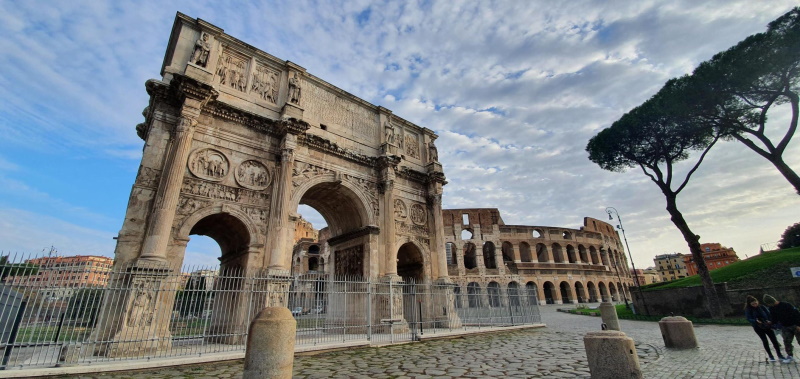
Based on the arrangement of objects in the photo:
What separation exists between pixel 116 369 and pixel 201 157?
20.7ft

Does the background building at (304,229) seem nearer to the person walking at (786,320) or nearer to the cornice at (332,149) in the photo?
the cornice at (332,149)

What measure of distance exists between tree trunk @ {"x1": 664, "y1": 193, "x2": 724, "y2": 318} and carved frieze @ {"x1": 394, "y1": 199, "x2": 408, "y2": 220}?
13.6m

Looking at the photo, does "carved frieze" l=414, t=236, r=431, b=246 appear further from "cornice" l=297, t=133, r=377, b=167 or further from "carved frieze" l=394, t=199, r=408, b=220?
"cornice" l=297, t=133, r=377, b=167

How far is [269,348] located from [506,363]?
4.72 m

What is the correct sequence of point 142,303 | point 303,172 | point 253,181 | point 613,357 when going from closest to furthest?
1. point 613,357
2. point 142,303
3. point 253,181
4. point 303,172

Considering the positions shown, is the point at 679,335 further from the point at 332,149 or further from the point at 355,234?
the point at 332,149

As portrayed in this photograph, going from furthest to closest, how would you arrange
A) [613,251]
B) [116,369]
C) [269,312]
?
1. [613,251]
2. [116,369]
3. [269,312]

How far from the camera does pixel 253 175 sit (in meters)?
11.5

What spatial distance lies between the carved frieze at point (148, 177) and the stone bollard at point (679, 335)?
515 inches

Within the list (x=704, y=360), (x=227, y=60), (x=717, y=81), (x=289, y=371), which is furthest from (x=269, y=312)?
(x=717, y=81)

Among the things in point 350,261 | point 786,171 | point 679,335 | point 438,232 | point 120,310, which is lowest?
point 679,335

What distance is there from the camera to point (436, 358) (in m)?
6.98

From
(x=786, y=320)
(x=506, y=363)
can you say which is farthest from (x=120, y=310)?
(x=786, y=320)

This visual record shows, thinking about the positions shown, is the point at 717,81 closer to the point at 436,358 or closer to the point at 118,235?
the point at 436,358
